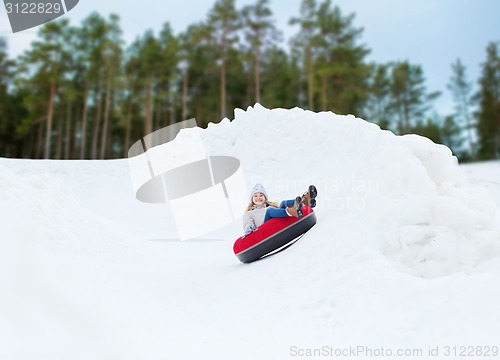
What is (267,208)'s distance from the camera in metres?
6.35

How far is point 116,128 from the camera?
3747cm

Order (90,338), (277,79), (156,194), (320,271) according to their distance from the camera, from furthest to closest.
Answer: (277,79) → (156,194) → (320,271) → (90,338)

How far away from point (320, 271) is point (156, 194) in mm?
9061

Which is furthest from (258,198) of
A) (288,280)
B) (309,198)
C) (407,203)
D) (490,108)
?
(490,108)

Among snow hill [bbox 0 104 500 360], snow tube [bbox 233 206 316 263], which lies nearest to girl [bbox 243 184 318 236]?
snow tube [bbox 233 206 316 263]

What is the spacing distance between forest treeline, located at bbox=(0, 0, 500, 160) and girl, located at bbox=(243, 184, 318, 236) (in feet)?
62.6

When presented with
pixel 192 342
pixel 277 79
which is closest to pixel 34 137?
pixel 277 79

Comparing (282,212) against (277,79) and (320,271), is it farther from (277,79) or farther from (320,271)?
(277,79)

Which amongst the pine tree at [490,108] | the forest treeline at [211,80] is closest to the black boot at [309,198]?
the forest treeline at [211,80]

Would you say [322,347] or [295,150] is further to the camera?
[295,150]

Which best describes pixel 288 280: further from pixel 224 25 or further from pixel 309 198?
pixel 224 25

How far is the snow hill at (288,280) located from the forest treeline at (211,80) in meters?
19.6

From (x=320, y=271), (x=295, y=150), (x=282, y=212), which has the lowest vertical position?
(x=320, y=271)

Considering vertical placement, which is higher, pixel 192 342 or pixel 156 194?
pixel 156 194
